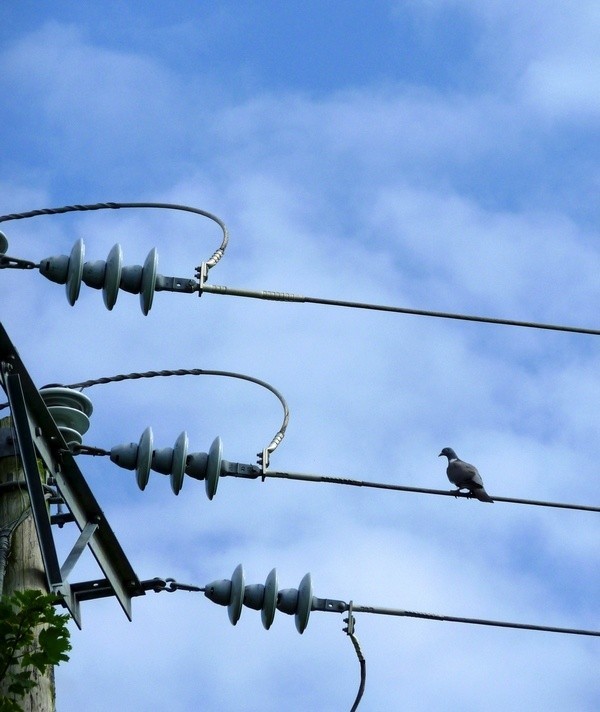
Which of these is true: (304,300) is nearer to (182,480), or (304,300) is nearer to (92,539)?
(182,480)

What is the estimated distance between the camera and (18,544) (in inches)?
298

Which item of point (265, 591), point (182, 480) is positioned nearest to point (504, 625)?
point (265, 591)

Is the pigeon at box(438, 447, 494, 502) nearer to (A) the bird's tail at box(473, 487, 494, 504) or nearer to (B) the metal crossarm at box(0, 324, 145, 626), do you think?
(A) the bird's tail at box(473, 487, 494, 504)

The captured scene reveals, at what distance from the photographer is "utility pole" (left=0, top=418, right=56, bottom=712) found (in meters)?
7.11

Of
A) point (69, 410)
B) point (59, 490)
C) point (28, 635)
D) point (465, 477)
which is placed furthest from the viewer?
point (465, 477)

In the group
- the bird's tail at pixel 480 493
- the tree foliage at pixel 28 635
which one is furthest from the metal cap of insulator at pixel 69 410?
the bird's tail at pixel 480 493

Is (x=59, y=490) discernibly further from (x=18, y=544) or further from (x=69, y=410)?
(x=69, y=410)

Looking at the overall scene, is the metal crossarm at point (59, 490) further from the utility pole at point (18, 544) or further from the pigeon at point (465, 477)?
the pigeon at point (465, 477)

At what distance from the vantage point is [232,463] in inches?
335

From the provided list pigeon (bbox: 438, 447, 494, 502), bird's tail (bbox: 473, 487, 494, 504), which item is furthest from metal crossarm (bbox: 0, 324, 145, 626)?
pigeon (bbox: 438, 447, 494, 502)

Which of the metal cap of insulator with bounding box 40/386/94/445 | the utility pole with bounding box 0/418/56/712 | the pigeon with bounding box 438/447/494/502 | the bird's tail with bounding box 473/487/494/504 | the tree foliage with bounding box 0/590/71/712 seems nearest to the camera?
the tree foliage with bounding box 0/590/71/712

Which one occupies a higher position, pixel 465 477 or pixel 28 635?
pixel 465 477

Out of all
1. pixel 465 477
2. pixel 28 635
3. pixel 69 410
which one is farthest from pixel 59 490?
pixel 465 477

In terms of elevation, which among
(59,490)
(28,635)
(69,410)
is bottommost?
(28,635)
